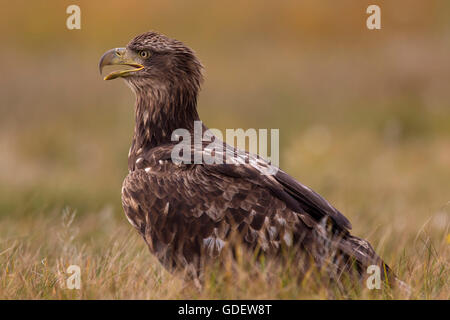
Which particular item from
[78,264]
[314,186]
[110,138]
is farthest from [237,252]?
[110,138]

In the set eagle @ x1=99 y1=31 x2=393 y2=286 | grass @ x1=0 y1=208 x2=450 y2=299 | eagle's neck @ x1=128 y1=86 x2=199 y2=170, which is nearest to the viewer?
grass @ x1=0 y1=208 x2=450 y2=299

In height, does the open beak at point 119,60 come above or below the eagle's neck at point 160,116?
above

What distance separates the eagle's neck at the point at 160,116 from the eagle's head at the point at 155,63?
0.06 meters

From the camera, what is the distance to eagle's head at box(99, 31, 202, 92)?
623 cm

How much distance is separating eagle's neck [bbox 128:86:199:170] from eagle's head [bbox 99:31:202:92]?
0.20ft

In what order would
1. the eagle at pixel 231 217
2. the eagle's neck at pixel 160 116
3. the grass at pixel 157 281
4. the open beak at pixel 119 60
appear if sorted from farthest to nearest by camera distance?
the open beak at pixel 119 60 → the eagle's neck at pixel 160 116 → the eagle at pixel 231 217 → the grass at pixel 157 281

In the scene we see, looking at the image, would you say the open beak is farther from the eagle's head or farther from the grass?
the grass

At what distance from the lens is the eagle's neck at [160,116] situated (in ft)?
20.2

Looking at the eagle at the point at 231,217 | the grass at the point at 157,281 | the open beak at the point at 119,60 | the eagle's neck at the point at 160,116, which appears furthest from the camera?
the open beak at the point at 119,60

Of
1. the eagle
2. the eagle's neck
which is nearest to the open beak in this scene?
the eagle's neck

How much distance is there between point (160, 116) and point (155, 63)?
43 centimetres

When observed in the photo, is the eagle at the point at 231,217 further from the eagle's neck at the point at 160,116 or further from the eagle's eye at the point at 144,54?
the eagle's eye at the point at 144,54

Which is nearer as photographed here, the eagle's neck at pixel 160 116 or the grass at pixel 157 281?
the grass at pixel 157 281

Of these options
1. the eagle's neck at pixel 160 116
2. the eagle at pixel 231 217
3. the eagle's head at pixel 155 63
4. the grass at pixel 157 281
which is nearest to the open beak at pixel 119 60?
the eagle's head at pixel 155 63
